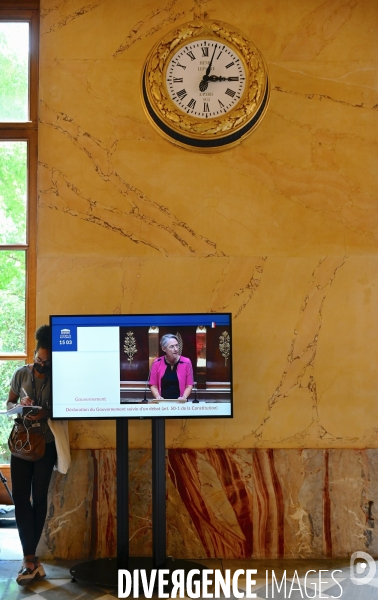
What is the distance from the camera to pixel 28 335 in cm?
433

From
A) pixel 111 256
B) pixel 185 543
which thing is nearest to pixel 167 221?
pixel 111 256

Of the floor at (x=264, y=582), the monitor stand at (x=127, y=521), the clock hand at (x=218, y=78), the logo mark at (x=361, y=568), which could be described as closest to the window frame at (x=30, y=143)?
the monitor stand at (x=127, y=521)

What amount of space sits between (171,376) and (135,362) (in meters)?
0.21

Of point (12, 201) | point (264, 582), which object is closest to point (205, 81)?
point (12, 201)

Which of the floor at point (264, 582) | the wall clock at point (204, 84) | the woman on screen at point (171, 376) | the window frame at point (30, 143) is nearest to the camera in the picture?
the floor at point (264, 582)

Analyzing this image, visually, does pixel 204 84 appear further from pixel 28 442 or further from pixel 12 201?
pixel 28 442

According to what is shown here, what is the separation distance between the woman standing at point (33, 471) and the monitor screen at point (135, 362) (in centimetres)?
17

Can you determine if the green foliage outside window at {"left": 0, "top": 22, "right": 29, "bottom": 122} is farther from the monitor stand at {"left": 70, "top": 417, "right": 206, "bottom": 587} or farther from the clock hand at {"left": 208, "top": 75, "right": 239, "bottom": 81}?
the monitor stand at {"left": 70, "top": 417, "right": 206, "bottom": 587}

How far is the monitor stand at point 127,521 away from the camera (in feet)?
11.8

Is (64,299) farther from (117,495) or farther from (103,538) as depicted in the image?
(103,538)

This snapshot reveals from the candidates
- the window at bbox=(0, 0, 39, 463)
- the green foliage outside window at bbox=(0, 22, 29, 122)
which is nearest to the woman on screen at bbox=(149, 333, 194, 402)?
the window at bbox=(0, 0, 39, 463)

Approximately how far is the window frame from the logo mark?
2334 millimetres

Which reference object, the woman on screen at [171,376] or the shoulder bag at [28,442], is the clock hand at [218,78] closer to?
the woman on screen at [171,376]

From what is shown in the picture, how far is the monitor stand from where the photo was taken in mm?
3602
